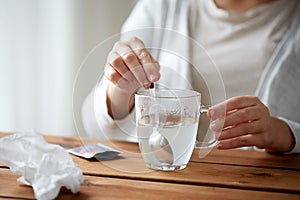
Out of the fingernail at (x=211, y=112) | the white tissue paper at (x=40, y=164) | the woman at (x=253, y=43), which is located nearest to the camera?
the white tissue paper at (x=40, y=164)

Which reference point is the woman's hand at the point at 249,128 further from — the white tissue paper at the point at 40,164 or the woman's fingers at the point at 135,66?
the white tissue paper at the point at 40,164

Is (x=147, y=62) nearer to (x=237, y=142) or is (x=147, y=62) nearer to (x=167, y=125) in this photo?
(x=167, y=125)

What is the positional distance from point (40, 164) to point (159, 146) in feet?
0.60

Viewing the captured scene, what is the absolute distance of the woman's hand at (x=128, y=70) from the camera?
0.86 metres

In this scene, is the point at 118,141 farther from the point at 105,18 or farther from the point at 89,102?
the point at 105,18

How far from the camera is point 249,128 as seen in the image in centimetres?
97

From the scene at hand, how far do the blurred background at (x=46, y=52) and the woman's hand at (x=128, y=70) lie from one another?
3.70 feet

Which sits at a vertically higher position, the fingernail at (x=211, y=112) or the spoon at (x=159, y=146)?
the fingernail at (x=211, y=112)

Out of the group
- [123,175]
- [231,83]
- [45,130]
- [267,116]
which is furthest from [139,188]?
[45,130]

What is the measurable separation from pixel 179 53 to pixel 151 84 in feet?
0.35


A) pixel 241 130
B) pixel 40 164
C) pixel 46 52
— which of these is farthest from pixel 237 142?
pixel 46 52

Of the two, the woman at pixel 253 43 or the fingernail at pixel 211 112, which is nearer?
the fingernail at pixel 211 112

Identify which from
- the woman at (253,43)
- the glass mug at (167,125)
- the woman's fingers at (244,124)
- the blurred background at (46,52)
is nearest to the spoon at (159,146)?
the glass mug at (167,125)

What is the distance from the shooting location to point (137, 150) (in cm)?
98
